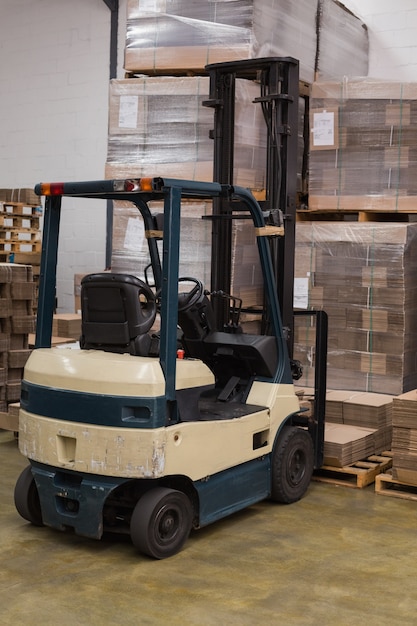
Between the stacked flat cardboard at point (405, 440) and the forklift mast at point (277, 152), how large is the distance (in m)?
0.77

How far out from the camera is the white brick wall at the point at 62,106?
10.8m

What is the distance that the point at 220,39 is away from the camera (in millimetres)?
6160

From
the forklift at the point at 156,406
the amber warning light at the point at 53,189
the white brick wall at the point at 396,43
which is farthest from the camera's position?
the white brick wall at the point at 396,43

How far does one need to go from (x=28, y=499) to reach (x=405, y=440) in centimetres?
227

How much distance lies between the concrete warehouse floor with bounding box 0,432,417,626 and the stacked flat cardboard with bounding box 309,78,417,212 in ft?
8.25

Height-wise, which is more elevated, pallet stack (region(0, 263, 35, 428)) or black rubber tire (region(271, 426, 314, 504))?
pallet stack (region(0, 263, 35, 428))

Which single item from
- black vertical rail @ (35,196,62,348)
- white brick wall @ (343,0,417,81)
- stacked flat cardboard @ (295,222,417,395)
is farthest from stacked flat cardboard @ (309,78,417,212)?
black vertical rail @ (35,196,62,348)

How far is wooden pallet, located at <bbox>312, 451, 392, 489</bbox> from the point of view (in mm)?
5383

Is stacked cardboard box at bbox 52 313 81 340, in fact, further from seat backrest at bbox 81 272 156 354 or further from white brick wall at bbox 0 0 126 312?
seat backrest at bbox 81 272 156 354

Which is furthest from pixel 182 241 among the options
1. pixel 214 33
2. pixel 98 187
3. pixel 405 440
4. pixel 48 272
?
pixel 405 440

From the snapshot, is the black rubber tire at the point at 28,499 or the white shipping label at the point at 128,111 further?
the white shipping label at the point at 128,111

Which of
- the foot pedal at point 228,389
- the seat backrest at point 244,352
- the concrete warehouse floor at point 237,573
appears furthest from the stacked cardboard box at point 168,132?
the concrete warehouse floor at point 237,573

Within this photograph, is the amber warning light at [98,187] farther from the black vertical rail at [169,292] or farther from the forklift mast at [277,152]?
the forklift mast at [277,152]

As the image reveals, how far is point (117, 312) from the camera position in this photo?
13.7 ft
